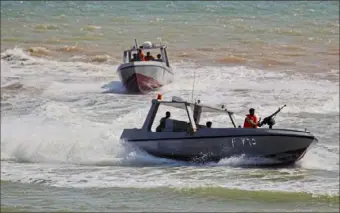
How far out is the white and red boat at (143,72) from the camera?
104ft

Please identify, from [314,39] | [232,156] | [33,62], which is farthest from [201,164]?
[314,39]

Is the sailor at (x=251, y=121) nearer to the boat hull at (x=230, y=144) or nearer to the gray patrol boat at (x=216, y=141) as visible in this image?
the gray patrol boat at (x=216, y=141)

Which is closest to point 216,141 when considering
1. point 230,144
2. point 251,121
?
point 230,144

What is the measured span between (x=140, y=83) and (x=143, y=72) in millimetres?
383

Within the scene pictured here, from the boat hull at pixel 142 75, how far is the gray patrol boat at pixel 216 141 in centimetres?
1209

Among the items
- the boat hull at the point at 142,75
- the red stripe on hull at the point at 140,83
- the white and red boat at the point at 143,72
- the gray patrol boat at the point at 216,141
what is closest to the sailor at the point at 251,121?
the gray patrol boat at the point at 216,141

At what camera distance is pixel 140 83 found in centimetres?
3181

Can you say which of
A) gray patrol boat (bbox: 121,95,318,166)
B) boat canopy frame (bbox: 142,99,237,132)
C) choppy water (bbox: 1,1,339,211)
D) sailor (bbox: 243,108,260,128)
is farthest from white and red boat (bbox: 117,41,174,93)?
sailor (bbox: 243,108,260,128)

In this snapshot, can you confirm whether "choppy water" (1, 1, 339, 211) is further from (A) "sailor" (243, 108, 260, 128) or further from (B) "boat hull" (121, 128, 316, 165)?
(A) "sailor" (243, 108, 260, 128)

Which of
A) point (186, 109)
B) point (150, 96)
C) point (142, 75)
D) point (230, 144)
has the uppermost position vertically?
point (142, 75)

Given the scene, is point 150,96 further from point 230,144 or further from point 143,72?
point 230,144

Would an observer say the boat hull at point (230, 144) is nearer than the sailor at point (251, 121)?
Yes

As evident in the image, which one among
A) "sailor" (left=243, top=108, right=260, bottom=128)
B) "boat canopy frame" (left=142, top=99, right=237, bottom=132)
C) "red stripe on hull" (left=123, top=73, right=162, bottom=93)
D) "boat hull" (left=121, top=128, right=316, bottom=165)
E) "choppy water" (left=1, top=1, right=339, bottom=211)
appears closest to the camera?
"choppy water" (left=1, top=1, right=339, bottom=211)

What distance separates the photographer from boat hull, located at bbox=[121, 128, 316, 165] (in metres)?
18.5
